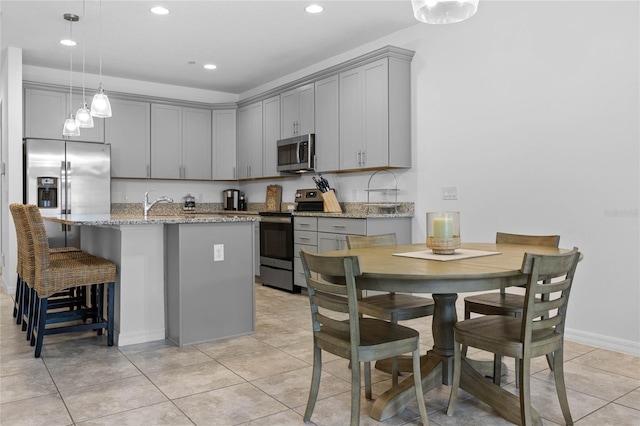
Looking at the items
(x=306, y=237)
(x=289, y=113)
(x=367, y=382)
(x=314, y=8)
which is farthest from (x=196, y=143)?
(x=367, y=382)

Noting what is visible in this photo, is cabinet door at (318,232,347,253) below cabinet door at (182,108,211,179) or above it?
below

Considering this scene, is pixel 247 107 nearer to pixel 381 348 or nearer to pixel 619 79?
pixel 619 79

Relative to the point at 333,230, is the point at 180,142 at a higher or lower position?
higher

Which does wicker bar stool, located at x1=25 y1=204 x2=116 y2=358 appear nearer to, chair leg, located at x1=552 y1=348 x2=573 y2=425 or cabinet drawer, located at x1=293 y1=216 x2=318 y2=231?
cabinet drawer, located at x1=293 y1=216 x2=318 y2=231

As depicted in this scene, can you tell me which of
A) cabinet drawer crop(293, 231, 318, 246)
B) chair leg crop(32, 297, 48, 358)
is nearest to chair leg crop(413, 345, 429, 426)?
chair leg crop(32, 297, 48, 358)

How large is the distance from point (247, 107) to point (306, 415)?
17.0 ft

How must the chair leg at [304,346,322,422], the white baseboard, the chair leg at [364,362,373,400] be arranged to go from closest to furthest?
the chair leg at [304,346,322,422] → the chair leg at [364,362,373,400] → the white baseboard

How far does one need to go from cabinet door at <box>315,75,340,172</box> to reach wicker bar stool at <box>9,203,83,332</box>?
8.38ft

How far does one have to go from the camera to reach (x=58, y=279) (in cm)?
301

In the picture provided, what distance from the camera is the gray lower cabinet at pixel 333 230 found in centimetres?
443

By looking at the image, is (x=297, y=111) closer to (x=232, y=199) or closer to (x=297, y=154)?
(x=297, y=154)

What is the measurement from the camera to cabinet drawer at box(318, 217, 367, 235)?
4.39m

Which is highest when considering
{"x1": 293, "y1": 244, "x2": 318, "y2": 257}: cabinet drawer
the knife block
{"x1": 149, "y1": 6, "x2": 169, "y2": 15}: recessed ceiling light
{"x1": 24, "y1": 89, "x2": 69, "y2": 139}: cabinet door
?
{"x1": 149, "y1": 6, "x2": 169, "y2": 15}: recessed ceiling light

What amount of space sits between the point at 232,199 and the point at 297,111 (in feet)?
6.63
